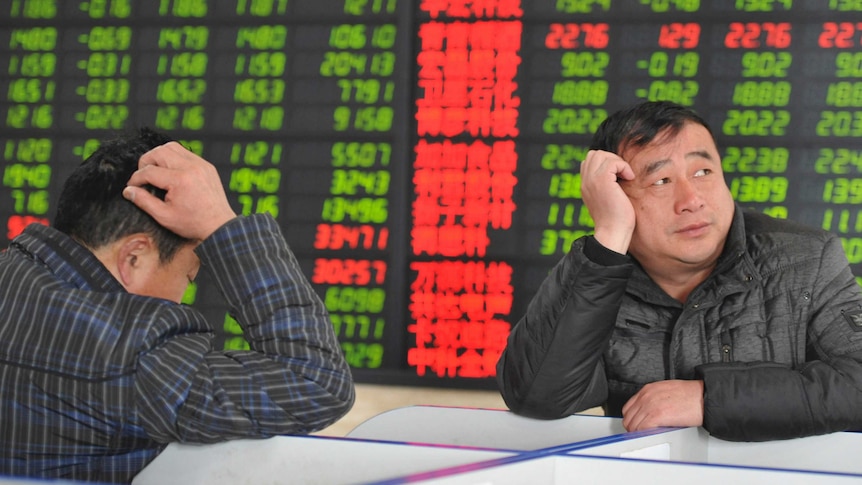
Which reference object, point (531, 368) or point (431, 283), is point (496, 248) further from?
point (531, 368)

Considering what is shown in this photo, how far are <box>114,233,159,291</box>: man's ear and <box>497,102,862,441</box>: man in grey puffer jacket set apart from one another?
67cm

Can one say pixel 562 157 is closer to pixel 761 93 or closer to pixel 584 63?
pixel 584 63

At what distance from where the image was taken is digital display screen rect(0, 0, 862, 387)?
11.7ft

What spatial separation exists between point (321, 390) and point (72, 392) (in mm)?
283

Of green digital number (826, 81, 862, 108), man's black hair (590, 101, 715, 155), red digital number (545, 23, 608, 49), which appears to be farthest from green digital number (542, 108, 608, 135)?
man's black hair (590, 101, 715, 155)

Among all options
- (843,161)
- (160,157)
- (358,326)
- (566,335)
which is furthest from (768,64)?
(160,157)

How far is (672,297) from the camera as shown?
1805 mm

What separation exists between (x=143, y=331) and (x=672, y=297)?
3.49 feet

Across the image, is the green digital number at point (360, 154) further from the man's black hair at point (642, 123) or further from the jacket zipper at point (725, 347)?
the jacket zipper at point (725, 347)

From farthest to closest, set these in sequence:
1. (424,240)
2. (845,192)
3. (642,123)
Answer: (424,240) → (845,192) → (642,123)

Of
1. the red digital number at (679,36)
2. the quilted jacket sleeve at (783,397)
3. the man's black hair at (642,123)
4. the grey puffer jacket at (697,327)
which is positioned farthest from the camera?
the red digital number at (679,36)

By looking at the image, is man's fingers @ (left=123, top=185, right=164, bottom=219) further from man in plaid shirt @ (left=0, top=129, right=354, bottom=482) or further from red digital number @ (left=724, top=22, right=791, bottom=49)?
red digital number @ (left=724, top=22, right=791, bottom=49)

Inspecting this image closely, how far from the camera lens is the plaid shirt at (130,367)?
3.54 ft

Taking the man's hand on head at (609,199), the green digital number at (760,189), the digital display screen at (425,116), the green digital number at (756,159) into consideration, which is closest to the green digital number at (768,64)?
the digital display screen at (425,116)
